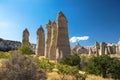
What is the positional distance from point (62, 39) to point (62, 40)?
163 mm

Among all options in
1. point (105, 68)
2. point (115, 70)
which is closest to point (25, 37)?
point (105, 68)

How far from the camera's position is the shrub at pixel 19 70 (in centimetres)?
1786

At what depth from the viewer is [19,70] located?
720 inches

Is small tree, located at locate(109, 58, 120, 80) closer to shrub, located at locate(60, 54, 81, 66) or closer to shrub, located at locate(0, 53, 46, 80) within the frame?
shrub, located at locate(60, 54, 81, 66)

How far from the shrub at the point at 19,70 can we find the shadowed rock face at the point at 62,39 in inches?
842

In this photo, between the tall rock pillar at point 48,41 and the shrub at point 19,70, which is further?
the tall rock pillar at point 48,41

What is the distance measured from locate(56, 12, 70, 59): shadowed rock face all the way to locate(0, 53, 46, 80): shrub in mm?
21375

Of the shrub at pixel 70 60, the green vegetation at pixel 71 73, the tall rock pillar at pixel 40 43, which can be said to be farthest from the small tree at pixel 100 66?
the tall rock pillar at pixel 40 43

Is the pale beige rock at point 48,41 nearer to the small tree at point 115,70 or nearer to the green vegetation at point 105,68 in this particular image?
the green vegetation at point 105,68

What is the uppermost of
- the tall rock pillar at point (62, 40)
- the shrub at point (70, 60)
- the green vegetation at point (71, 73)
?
the tall rock pillar at point (62, 40)

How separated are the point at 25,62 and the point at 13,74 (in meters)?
1.89

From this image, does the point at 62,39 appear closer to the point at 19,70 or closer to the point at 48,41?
the point at 48,41

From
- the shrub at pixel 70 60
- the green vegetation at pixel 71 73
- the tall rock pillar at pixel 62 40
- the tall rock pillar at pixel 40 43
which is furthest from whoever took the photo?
the tall rock pillar at pixel 40 43

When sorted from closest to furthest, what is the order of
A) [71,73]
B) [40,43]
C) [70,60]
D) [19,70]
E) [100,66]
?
[19,70] → [71,73] → [100,66] → [70,60] → [40,43]
